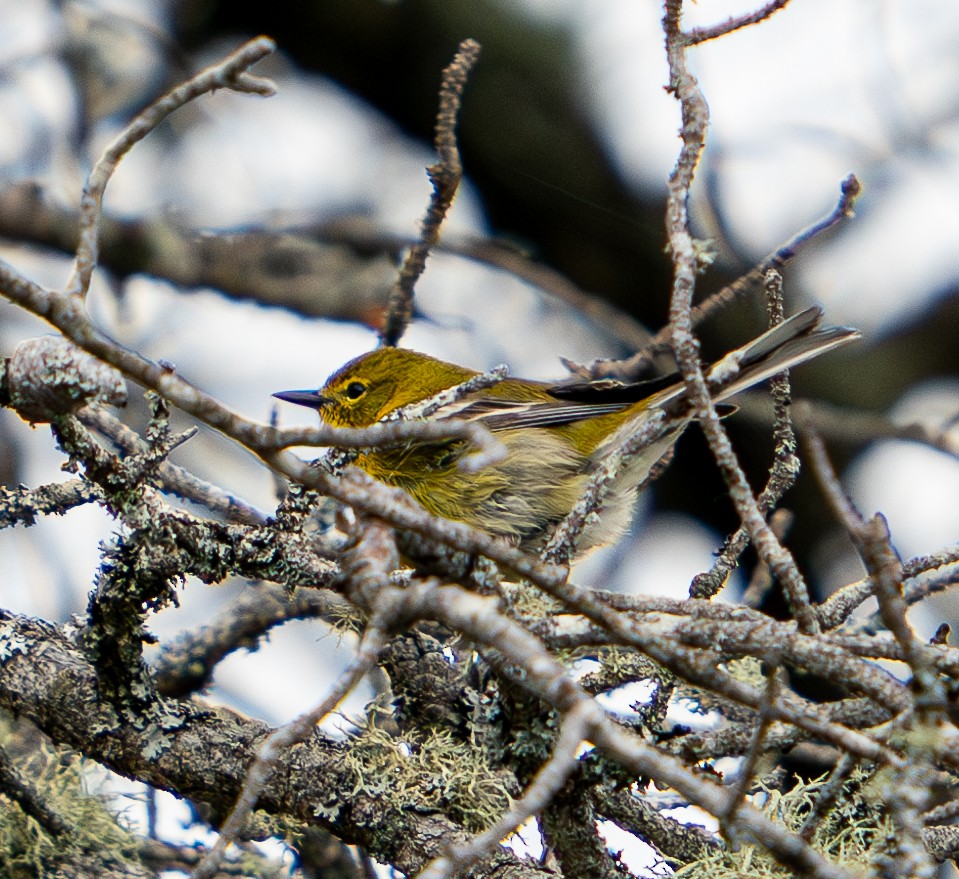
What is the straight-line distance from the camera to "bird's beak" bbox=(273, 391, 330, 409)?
502 cm

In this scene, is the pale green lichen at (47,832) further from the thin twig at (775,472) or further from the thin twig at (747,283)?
the thin twig at (747,283)

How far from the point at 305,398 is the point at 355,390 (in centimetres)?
23

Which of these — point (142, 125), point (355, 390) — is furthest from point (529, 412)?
point (142, 125)

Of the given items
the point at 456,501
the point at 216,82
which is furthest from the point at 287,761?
the point at 456,501

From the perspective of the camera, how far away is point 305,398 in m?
5.02

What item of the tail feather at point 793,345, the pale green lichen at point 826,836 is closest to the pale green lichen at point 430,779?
the pale green lichen at point 826,836

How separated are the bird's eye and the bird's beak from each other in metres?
0.10

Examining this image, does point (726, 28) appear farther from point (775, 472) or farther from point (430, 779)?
point (430, 779)

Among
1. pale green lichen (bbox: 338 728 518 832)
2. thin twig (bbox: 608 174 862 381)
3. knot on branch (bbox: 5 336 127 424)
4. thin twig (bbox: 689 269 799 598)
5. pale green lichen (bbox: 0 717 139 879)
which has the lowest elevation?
pale green lichen (bbox: 0 717 139 879)

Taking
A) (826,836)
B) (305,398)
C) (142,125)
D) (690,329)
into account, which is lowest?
(826,836)

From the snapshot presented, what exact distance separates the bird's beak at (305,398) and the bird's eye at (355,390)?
101 mm

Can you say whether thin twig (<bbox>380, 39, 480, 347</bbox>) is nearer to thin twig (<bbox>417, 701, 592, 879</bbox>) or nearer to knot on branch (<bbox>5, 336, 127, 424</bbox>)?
knot on branch (<bbox>5, 336, 127, 424</bbox>)

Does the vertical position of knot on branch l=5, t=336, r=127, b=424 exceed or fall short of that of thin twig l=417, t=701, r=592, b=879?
it exceeds it

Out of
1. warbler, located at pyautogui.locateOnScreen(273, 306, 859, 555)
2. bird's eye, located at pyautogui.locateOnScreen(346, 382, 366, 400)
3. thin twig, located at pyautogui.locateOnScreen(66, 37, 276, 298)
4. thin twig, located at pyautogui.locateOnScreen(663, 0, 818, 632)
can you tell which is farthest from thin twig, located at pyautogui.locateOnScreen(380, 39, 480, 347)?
thin twig, located at pyautogui.locateOnScreen(66, 37, 276, 298)
